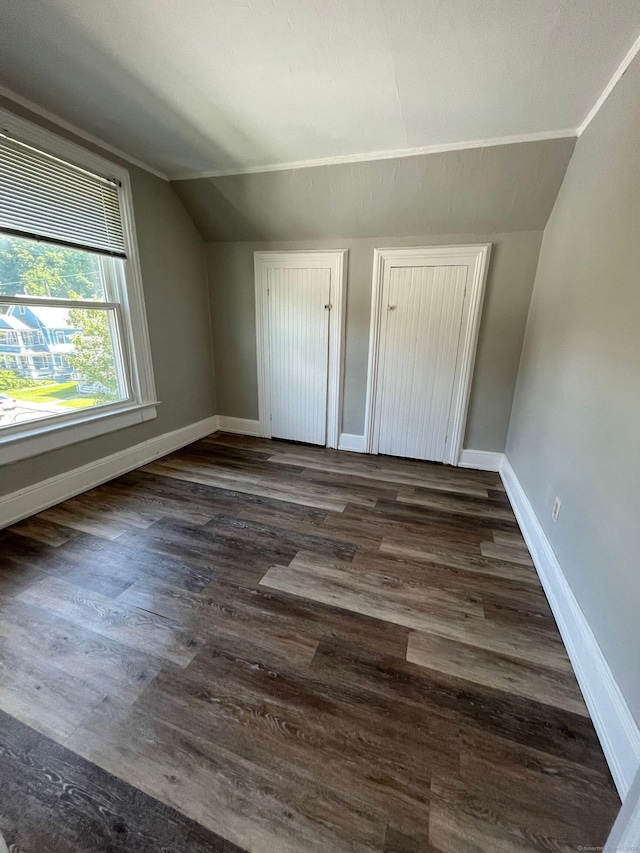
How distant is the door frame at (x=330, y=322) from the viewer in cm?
316

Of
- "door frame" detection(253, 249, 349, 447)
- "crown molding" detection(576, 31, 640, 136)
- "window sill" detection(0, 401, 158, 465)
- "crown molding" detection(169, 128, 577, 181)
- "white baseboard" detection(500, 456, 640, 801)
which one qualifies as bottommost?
"white baseboard" detection(500, 456, 640, 801)

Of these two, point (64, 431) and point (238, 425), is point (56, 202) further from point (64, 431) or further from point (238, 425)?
point (238, 425)

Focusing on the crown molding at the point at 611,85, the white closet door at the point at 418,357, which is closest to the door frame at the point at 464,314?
the white closet door at the point at 418,357

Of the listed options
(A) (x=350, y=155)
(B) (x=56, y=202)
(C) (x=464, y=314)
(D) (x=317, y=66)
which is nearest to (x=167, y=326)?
(B) (x=56, y=202)

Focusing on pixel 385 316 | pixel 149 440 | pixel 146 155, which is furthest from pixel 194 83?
pixel 149 440

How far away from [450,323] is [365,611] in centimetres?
243

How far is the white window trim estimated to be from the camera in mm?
2080

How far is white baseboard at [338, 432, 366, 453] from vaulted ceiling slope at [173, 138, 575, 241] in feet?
6.17

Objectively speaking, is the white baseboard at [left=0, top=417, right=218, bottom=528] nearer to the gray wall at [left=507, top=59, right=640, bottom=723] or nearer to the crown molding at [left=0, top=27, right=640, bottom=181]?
the crown molding at [left=0, top=27, right=640, bottom=181]

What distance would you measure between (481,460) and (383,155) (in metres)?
2.60

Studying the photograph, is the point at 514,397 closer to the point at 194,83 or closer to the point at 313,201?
the point at 313,201

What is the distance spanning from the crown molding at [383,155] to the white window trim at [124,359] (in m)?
0.66

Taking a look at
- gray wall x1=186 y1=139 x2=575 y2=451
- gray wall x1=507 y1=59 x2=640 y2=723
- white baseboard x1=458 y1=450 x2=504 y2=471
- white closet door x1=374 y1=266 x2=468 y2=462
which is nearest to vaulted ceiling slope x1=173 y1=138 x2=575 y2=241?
gray wall x1=186 y1=139 x2=575 y2=451

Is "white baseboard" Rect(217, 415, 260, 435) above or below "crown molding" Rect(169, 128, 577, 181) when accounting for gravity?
below
